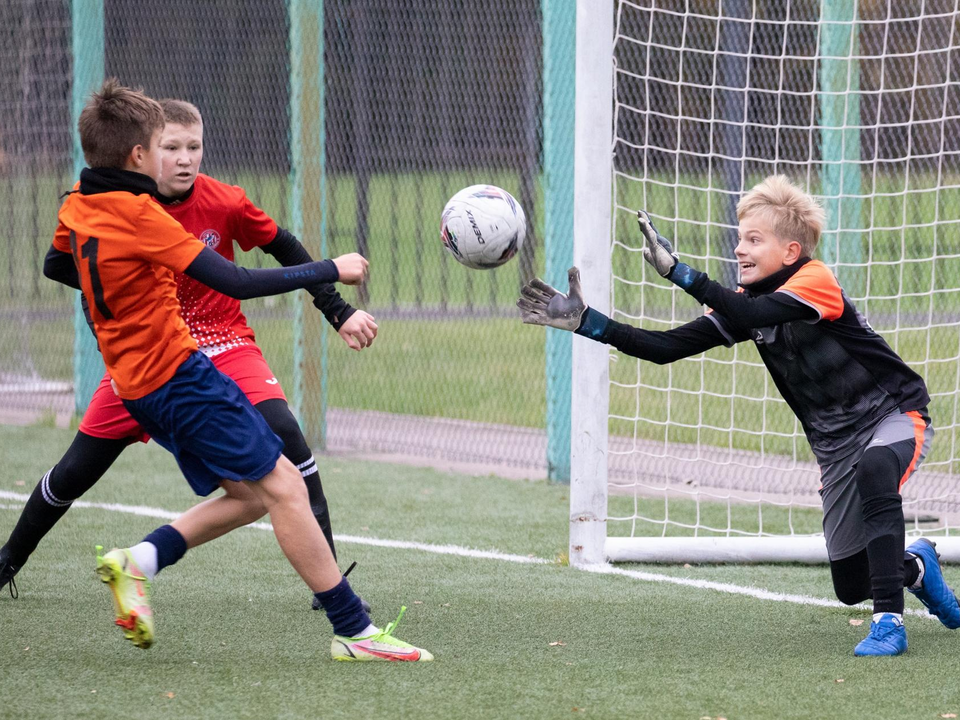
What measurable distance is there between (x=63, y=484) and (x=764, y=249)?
254 centimetres

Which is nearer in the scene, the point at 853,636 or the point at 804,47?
the point at 853,636

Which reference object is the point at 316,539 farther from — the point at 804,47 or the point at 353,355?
the point at 353,355

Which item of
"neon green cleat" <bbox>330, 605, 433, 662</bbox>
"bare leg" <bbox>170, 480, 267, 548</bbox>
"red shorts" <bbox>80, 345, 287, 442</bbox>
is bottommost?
"neon green cleat" <bbox>330, 605, 433, 662</bbox>

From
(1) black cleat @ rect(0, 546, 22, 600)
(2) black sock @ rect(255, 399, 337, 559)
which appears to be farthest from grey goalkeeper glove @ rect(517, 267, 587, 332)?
(1) black cleat @ rect(0, 546, 22, 600)

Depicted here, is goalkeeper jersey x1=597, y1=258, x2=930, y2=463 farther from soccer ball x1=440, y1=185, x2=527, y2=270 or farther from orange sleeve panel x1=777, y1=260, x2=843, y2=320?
soccer ball x1=440, y1=185, x2=527, y2=270

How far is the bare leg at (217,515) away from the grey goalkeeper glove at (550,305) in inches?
40.2

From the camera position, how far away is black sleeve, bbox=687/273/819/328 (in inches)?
155

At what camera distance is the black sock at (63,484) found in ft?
14.6

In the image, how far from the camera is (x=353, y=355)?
32.2ft

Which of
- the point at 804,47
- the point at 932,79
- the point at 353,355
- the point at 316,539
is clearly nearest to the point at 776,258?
the point at 316,539

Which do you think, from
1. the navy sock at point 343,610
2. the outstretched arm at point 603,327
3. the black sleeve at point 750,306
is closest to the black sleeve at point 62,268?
the navy sock at point 343,610

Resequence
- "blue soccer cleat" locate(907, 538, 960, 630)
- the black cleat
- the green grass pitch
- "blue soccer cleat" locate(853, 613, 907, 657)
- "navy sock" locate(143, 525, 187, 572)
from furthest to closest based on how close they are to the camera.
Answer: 1. the black cleat
2. "blue soccer cleat" locate(907, 538, 960, 630)
3. "blue soccer cleat" locate(853, 613, 907, 657)
4. "navy sock" locate(143, 525, 187, 572)
5. the green grass pitch

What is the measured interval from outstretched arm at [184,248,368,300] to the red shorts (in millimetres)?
770

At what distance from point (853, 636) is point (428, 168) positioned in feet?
16.7
